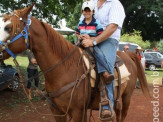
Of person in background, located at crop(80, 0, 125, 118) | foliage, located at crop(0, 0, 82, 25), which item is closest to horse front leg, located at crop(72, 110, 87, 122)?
person in background, located at crop(80, 0, 125, 118)

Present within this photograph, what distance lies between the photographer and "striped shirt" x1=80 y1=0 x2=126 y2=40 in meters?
3.51

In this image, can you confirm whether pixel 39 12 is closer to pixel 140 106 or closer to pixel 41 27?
pixel 140 106

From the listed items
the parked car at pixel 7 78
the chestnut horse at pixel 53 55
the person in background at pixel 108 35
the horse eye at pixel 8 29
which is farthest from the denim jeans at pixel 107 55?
the parked car at pixel 7 78

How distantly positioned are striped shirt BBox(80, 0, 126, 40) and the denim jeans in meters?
0.18

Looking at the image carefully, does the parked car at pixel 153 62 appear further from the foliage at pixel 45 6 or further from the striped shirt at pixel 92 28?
the striped shirt at pixel 92 28

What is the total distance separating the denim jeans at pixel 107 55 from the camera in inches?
133

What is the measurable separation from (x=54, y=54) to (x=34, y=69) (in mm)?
5406

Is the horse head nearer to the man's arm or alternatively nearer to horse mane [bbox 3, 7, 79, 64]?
horse mane [bbox 3, 7, 79, 64]

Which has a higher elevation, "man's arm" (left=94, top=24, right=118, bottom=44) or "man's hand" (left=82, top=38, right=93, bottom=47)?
"man's arm" (left=94, top=24, right=118, bottom=44)

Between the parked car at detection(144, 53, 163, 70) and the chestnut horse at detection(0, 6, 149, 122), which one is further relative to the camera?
the parked car at detection(144, 53, 163, 70)

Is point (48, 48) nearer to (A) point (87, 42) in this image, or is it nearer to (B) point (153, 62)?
(A) point (87, 42)

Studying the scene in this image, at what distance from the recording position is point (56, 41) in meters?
3.24

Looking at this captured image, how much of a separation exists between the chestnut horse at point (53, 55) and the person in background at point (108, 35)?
325 millimetres

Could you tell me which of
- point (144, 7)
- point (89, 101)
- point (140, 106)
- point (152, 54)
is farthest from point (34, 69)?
point (144, 7)
